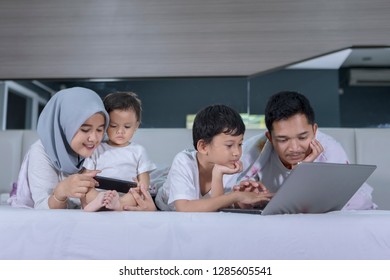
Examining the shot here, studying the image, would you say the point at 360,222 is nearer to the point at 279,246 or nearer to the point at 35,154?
the point at 279,246

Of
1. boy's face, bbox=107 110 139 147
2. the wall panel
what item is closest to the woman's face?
boy's face, bbox=107 110 139 147

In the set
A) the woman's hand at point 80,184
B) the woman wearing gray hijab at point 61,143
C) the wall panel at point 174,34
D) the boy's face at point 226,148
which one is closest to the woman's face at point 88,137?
the woman wearing gray hijab at point 61,143

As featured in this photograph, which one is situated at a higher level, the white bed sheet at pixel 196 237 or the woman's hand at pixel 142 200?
the woman's hand at pixel 142 200

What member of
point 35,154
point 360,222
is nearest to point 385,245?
point 360,222

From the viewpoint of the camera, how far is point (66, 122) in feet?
5.57

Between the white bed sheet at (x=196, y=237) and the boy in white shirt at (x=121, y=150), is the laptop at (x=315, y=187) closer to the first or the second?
the white bed sheet at (x=196, y=237)

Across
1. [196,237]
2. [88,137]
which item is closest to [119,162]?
[88,137]

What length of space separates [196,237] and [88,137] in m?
0.77

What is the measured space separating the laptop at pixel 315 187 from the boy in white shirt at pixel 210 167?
0.61 feet

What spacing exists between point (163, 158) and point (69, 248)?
1.61 m

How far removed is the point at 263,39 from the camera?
3068 millimetres

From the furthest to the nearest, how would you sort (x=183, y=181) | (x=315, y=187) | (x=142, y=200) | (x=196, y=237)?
(x=183, y=181)
(x=142, y=200)
(x=315, y=187)
(x=196, y=237)

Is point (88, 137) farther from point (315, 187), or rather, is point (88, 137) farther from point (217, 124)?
point (315, 187)

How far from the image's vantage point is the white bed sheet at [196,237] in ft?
3.49
